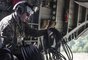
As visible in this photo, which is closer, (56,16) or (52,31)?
(52,31)

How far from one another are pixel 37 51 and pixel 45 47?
0.06m

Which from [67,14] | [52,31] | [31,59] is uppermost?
[52,31]

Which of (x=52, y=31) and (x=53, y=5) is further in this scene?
(x=53, y=5)

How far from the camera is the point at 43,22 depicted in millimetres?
5113

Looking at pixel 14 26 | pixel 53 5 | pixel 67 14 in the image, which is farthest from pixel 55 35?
pixel 67 14

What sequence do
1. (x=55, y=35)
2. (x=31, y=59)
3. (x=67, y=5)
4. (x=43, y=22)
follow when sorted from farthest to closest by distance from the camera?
(x=67, y=5)
(x=43, y=22)
(x=55, y=35)
(x=31, y=59)

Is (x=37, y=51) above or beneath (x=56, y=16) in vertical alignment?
above

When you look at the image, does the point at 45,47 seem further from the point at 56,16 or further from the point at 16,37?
the point at 56,16

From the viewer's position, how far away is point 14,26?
134cm

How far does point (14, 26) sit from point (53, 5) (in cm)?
425

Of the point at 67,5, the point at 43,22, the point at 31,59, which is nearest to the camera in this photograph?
the point at 31,59

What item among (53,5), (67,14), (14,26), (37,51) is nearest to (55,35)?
(37,51)

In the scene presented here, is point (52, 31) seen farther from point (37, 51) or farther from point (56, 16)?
point (56, 16)

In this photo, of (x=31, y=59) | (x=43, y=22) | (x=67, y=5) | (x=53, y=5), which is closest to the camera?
(x=31, y=59)
